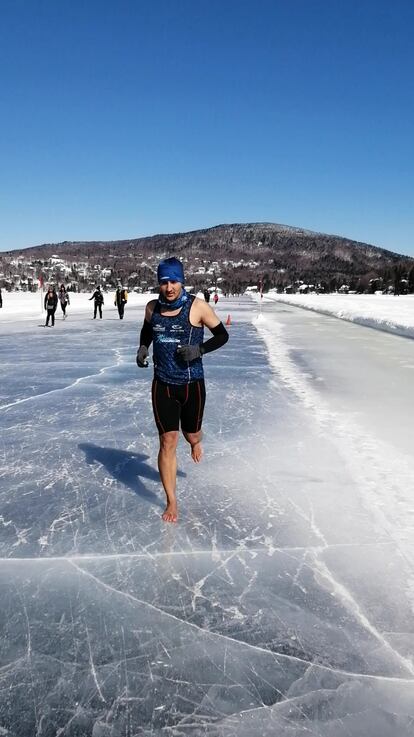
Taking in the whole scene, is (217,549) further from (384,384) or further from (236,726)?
(384,384)

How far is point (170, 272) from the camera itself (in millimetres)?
3107

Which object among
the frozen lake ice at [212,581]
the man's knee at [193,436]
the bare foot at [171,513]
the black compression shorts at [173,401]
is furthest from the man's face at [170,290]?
the frozen lake ice at [212,581]

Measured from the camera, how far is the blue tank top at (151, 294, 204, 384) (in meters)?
3.18

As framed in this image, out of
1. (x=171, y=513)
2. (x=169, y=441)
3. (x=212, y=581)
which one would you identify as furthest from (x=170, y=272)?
(x=212, y=581)

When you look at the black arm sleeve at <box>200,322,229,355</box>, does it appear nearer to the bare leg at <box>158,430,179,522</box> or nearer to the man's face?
the man's face

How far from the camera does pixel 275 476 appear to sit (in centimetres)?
421

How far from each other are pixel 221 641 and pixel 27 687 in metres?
0.73

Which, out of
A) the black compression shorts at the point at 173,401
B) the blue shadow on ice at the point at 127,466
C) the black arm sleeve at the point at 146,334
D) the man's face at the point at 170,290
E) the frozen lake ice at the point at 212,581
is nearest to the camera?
the frozen lake ice at the point at 212,581

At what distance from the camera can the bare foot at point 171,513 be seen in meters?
3.38

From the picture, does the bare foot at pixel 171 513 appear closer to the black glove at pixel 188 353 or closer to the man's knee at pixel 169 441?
the man's knee at pixel 169 441

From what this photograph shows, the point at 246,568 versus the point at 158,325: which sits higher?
the point at 158,325

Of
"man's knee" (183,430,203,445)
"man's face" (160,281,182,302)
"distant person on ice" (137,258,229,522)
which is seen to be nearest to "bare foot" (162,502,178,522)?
"distant person on ice" (137,258,229,522)

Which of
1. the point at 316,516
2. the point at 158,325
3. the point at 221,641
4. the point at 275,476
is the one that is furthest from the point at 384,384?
the point at 221,641

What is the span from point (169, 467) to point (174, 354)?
67cm
